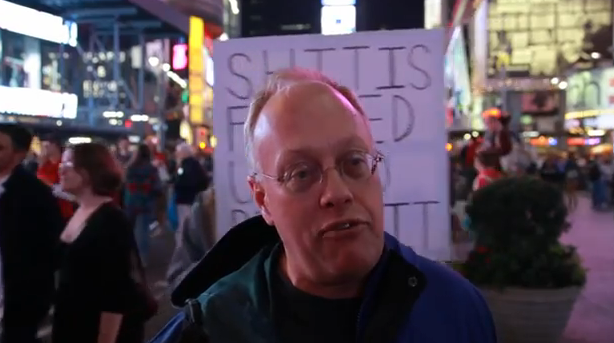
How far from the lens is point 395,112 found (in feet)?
12.3

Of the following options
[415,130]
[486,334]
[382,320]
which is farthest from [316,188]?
[415,130]

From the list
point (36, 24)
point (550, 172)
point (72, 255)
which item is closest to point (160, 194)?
point (72, 255)

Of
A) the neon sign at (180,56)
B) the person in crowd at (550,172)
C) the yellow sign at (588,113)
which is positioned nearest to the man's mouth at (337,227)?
the person in crowd at (550,172)

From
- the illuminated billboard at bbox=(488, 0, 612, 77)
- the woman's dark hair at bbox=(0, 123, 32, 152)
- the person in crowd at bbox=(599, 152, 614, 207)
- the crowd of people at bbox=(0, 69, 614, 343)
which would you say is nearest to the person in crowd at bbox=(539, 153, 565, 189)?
the person in crowd at bbox=(599, 152, 614, 207)

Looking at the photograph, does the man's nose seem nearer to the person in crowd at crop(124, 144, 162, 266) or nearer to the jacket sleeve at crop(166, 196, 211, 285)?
the jacket sleeve at crop(166, 196, 211, 285)

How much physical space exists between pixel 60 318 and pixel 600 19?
2098 inches

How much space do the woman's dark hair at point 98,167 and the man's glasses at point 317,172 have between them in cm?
230

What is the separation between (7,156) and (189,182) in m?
6.95

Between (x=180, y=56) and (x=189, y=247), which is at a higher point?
(x=180, y=56)

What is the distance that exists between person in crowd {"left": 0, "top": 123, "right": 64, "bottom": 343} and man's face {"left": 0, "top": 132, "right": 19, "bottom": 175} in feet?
0.30

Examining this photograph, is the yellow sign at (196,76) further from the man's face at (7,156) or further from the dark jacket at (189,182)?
the man's face at (7,156)

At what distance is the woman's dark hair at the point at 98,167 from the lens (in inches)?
137

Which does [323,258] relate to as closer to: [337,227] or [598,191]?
[337,227]

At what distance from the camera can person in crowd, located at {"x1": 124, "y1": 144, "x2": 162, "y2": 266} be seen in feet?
31.5
